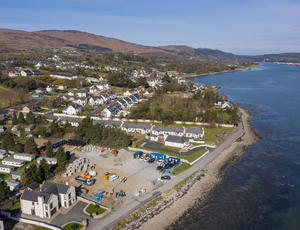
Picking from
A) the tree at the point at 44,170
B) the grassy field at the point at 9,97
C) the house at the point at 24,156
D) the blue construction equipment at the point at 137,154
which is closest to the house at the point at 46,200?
the tree at the point at 44,170

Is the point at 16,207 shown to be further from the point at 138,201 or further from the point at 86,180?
the point at 138,201

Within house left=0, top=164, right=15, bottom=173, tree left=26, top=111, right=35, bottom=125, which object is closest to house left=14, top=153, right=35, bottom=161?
house left=0, top=164, right=15, bottom=173

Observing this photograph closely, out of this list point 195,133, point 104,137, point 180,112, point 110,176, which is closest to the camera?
point 110,176

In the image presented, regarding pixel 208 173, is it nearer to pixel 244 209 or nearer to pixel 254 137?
pixel 244 209

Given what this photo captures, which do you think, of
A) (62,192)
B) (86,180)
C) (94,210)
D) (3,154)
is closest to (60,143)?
(3,154)

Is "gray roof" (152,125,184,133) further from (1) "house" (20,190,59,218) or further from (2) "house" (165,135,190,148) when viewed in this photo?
(1) "house" (20,190,59,218)

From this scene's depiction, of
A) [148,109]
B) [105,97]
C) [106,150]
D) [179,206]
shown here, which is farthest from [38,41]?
[179,206]
